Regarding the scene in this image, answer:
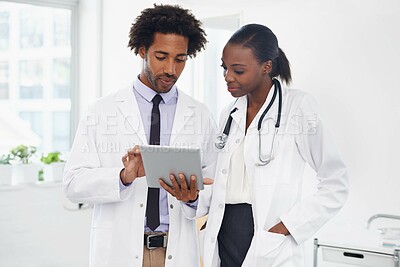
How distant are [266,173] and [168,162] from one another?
0.94 feet

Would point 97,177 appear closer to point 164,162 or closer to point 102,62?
point 164,162

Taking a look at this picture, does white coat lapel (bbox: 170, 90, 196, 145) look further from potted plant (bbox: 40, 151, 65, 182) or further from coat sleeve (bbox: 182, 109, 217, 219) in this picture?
potted plant (bbox: 40, 151, 65, 182)

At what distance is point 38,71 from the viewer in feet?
13.8

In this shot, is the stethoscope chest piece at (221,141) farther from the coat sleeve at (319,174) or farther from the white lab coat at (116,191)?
the coat sleeve at (319,174)

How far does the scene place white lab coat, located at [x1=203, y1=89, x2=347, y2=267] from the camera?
169cm

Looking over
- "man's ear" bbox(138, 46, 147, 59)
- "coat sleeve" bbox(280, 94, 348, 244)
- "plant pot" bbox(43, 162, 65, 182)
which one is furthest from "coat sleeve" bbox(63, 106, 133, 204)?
"plant pot" bbox(43, 162, 65, 182)

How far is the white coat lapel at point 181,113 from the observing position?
6.17ft

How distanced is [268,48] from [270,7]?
4.91 ft

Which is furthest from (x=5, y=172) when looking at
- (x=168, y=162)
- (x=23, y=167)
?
(x=168, y=162)

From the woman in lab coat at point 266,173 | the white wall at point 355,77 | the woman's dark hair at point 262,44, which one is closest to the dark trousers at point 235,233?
the woman in lab coat at point 266,173

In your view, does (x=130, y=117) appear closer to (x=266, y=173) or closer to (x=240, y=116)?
(x=240, y=116)

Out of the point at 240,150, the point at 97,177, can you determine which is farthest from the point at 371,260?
the point at 97,177

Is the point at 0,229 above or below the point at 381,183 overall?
below

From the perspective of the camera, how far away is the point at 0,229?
372cm
